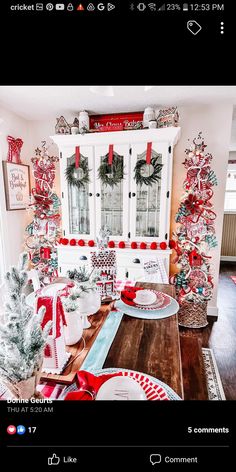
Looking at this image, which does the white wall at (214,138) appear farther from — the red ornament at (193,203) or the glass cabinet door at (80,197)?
the glass cabinet door at (80,197)

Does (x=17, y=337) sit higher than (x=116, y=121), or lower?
lower

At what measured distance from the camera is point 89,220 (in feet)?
6.87

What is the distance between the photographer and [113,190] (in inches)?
79.0

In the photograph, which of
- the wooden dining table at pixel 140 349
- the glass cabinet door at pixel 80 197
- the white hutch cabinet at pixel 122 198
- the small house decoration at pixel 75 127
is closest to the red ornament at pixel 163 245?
the white hutch cabinet at pixel 122 198

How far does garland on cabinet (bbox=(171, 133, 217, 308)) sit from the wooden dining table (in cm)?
112

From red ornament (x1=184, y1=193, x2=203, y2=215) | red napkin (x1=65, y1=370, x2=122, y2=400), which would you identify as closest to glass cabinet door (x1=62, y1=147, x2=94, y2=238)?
red ornament (x1=184, y1=193, x2=203, y2=215)

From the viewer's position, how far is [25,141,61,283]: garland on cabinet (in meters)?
2.06

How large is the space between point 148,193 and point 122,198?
0.80 ft
